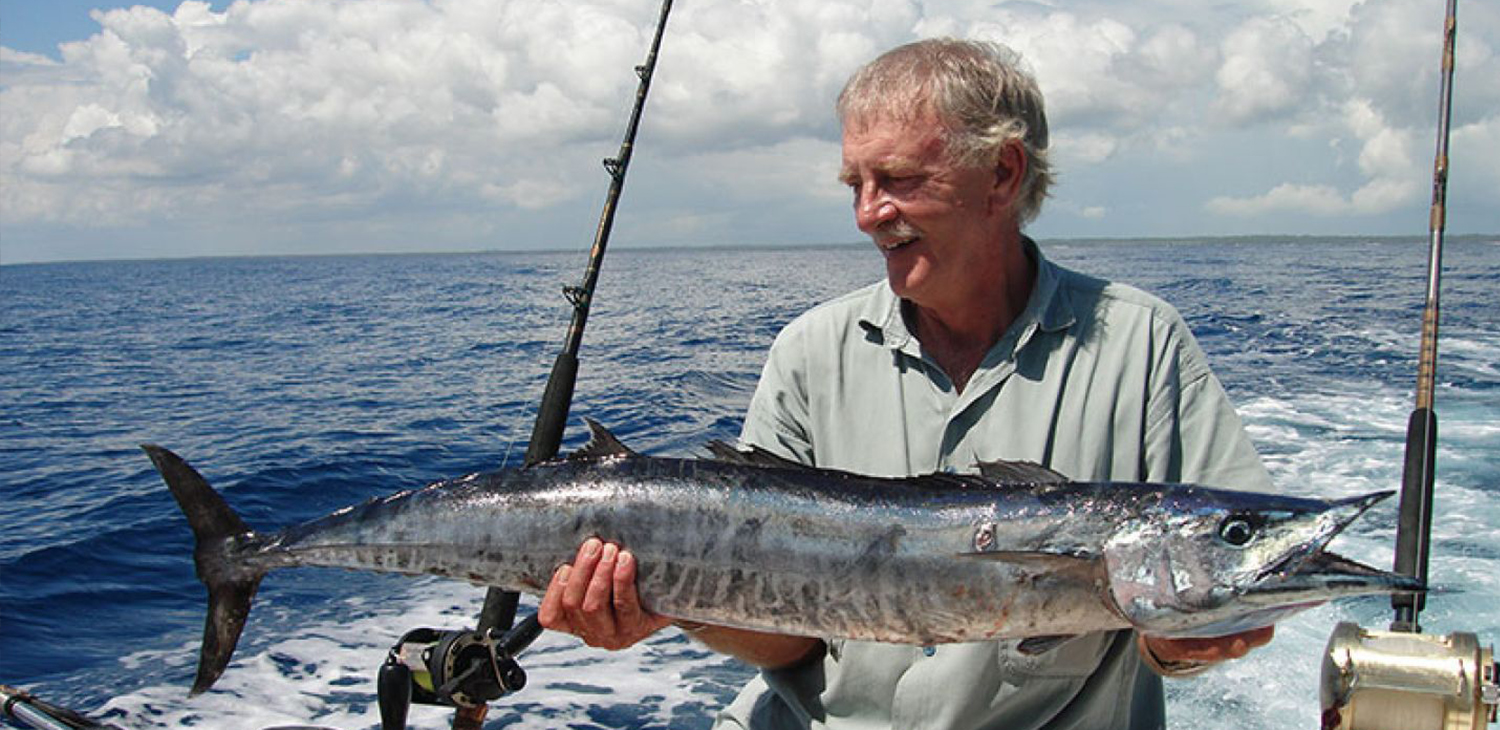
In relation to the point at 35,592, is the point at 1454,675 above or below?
above

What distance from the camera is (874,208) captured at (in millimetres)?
2713

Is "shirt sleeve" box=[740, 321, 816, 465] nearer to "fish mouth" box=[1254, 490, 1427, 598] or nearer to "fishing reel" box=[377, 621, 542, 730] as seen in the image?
"fishing reel" box=[377, 621, 542, 730]

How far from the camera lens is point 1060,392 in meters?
2.77

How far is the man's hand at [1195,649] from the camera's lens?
2377 millimetres

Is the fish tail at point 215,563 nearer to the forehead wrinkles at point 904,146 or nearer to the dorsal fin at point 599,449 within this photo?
the dorsal fin at point 599,449

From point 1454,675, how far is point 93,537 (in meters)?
9.91

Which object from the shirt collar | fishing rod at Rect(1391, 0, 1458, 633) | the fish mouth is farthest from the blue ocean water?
fishing rod at Rect(1391, 0, 1458, 633)

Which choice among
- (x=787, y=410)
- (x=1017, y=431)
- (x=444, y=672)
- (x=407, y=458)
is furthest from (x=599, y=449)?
(x=407, y=458)

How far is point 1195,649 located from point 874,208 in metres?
1.18

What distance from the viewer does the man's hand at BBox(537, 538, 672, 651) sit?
253 centimetres

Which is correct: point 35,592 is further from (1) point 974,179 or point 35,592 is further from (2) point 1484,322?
(2) point 1484,322

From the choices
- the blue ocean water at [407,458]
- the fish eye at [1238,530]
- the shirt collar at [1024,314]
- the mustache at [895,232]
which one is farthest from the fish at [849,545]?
the blue ocean water at [407,458]

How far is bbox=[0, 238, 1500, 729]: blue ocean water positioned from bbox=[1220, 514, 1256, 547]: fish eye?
2.09 m

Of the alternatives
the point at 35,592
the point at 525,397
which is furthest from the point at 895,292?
the point at 525,397
